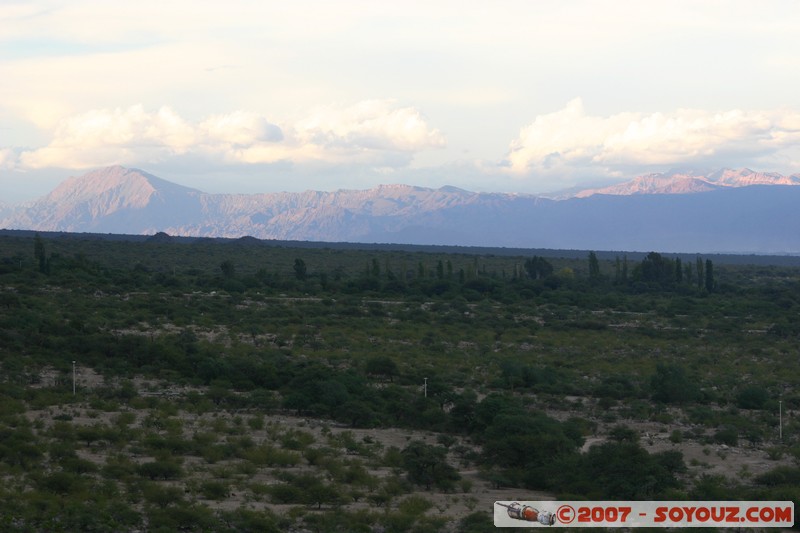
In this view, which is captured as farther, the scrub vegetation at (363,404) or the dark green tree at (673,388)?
the dark green tree at (673,388)

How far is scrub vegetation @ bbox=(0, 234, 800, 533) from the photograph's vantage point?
895 inches

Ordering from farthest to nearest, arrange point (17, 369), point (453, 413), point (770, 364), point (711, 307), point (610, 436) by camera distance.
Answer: point (711, 307), point (770, 364), point (17, 369), point (453, 413), point (610, 436)

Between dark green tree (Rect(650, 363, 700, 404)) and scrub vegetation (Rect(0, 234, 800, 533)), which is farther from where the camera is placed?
dark green tree (Rect(650, 363, 700, 404))

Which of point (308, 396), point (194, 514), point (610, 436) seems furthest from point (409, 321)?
point (194, 514)

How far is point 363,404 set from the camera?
1325 inches

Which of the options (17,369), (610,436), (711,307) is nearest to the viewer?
(610,436)

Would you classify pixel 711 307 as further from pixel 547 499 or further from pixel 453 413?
pixel 547 499

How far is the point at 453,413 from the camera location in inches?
1288

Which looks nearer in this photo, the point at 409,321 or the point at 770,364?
the point at 770,364

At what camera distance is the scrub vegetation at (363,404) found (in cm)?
2273

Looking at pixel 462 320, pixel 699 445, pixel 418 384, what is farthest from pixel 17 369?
pixel 462 320

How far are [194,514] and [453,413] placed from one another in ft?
43.7

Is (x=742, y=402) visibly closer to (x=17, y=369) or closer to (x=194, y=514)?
(x=194, y=514)

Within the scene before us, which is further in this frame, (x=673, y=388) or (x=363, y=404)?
(x=673, y=388)
